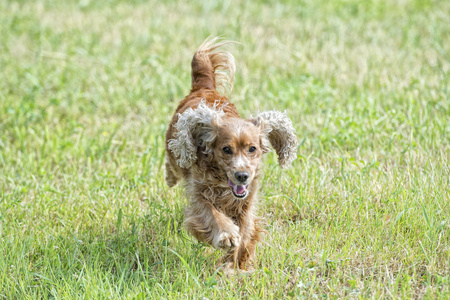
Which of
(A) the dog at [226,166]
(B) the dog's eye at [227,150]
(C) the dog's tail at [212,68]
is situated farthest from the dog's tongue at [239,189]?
(C) the dog's tail at [212,68]

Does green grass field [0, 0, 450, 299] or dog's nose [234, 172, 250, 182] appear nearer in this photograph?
dog's nose [234, 172, 250, 182]

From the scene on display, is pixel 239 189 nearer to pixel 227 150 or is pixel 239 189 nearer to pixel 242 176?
pixel 242 176

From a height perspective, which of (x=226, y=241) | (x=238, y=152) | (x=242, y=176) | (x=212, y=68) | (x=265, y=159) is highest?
(x=212, y=68)

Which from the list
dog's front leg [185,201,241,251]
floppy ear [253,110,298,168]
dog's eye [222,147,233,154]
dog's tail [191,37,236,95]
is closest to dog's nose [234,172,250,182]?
dog's eye [222,147,233,154]

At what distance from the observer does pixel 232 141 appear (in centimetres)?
419

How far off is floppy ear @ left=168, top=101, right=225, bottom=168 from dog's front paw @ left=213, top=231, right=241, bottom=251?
59 centimetres

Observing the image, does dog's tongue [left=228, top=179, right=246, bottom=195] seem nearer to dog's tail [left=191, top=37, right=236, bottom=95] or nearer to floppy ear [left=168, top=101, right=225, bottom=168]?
floppy ear [left=168, top=101, right=225, bottom=168]

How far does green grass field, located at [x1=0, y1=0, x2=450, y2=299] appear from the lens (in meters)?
4.23

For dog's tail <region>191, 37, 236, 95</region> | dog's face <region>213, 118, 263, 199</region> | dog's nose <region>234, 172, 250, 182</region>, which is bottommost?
dog's nose <region>234, 172, 250, 182</region>

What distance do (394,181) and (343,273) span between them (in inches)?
49.2

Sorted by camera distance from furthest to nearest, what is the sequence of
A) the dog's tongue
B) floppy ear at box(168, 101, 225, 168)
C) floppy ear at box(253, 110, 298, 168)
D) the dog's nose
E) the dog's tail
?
the dog's tail < floppy ear at box(253, 110, 298, 168) < floppy ear at box(168, 101, 225, 168) < the dog's tongue < the dog's nose

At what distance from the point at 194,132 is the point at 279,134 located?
2.16 feet

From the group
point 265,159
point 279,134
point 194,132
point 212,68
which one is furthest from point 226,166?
point 265,159

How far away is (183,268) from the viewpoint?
438 cm
